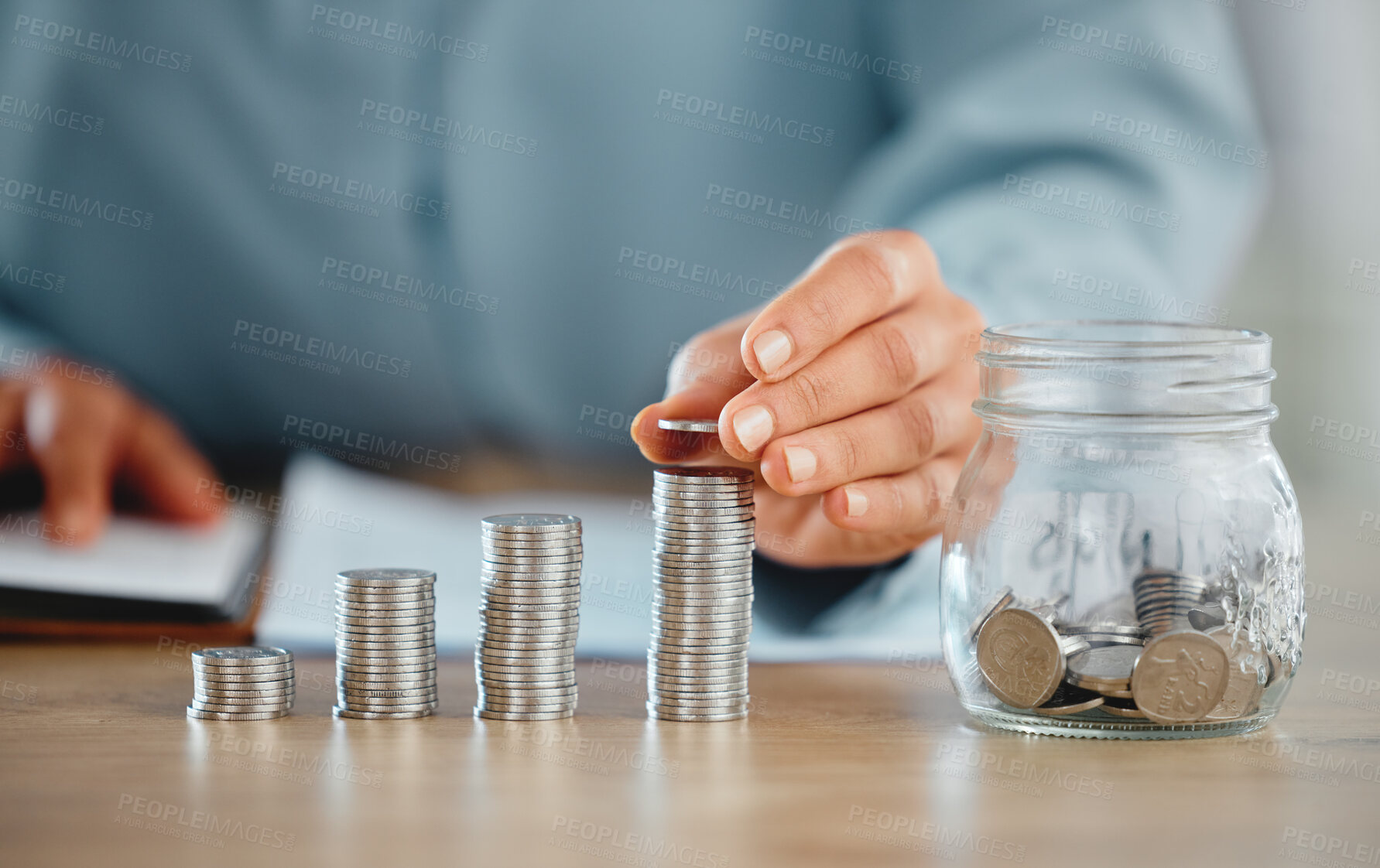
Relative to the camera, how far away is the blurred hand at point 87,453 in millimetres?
2188

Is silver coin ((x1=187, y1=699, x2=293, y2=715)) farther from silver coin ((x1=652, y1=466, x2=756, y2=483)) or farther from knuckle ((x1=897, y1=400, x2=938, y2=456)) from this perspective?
knuckle ((x1=897, y1=400, x2=938, y2=456))

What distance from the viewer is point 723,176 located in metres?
3.00

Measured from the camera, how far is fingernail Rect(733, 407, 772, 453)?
1396mm

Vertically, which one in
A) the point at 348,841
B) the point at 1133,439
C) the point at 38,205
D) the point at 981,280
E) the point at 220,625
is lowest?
the point at 348,841

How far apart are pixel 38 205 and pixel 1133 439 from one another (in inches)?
88.9

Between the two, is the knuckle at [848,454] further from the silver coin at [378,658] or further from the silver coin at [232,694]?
the silver coin at [232,694]

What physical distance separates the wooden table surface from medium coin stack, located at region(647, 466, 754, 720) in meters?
0.05

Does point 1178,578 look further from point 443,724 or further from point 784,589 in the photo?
point 784,589

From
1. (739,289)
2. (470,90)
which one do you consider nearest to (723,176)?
(739,289)

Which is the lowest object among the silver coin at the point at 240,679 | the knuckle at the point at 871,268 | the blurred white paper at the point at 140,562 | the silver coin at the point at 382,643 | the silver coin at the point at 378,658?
the silver coin at the point at 240,679

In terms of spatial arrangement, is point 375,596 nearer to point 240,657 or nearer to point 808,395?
point 240,657

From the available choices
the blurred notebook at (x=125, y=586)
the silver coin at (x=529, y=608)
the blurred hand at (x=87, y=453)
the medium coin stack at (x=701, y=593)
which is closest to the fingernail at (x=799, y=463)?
the medium coin stack at (x=701, y=593)

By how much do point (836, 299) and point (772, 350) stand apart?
0.18m

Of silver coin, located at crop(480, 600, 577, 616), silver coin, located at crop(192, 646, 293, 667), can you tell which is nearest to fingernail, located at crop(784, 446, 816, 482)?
silver coin, located at crop(480, 600, 577, 616)
